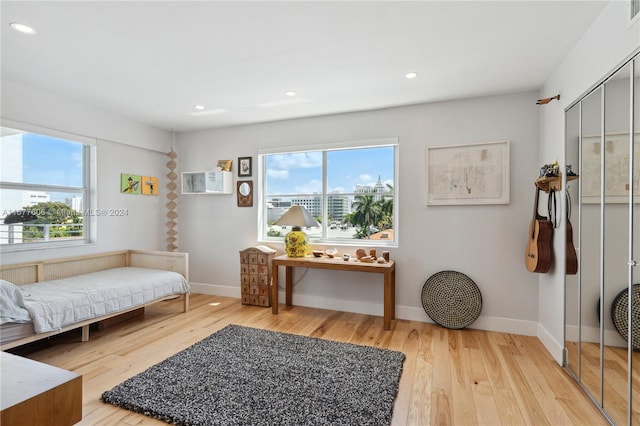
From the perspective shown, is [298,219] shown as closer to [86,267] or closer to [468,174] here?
[468,174]

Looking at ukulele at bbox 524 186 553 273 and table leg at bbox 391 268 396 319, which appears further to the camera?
table leg at bbox 391 268 396 319

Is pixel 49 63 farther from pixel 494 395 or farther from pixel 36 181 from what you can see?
pixel 494 395

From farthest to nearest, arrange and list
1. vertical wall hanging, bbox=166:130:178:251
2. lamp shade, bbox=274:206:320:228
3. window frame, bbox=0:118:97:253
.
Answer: vertical wall hanging, bbox=166:130:178:251 → lamp shade, bbox=274:206:320:228 → window frame, bbox=0:118:97:253

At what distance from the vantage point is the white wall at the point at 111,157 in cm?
306

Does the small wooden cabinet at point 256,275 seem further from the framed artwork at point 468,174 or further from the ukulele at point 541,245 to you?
the ukulele at point 541,245

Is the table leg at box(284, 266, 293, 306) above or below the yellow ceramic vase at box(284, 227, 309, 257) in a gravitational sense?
below

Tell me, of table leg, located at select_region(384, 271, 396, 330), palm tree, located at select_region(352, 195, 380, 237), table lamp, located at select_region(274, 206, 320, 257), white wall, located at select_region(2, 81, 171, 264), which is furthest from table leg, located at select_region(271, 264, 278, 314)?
white wall, located at select_region(2, 81, 171, 264)

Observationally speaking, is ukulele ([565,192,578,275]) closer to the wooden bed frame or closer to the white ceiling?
the white ceiling

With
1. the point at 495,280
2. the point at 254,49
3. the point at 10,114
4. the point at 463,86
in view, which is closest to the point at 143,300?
the point at 10,114

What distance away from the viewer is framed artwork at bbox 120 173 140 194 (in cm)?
407

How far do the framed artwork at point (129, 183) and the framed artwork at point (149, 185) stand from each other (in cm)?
9

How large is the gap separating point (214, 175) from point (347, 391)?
3.32 meters

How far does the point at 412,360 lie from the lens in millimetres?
2568

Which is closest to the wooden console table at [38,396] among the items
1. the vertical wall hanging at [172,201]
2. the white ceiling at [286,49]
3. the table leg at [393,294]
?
the white ceiling at [286,49]
